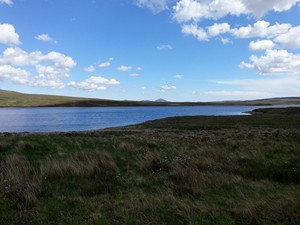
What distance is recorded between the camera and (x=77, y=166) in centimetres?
1042

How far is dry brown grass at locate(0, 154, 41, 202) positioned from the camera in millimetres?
7414

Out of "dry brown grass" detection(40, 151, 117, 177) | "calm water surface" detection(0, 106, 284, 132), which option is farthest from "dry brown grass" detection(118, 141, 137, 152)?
"calm water surface" detection(0, 106, 284, 132)

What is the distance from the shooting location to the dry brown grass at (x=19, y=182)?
7.41m

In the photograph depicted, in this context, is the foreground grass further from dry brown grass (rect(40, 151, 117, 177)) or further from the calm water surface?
the calm water surface

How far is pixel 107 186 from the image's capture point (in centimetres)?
852

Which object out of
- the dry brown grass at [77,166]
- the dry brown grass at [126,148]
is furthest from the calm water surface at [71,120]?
the dry brown grass at [77,166]

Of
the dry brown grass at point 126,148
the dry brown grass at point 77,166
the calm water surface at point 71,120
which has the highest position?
the dry brown grass at point 77,166

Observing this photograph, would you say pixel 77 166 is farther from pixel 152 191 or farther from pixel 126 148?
pixel 126 148

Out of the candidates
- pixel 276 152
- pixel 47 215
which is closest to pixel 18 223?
pixel 47 215

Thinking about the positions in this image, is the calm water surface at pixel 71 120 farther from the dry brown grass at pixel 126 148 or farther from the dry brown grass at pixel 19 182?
the dry brown grass at pixel 19 182

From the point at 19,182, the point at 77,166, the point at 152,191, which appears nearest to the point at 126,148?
the point at 77,166

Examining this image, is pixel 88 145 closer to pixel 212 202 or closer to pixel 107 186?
pixel 107 186

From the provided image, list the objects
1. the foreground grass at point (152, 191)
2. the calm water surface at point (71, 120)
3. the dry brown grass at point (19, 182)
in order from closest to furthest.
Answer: the foreground grass at point (152, 191), the dry brown grass at point (19, 182), the calm water surface at point (71, 120)

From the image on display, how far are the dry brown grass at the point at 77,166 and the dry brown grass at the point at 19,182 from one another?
0.52 metres
